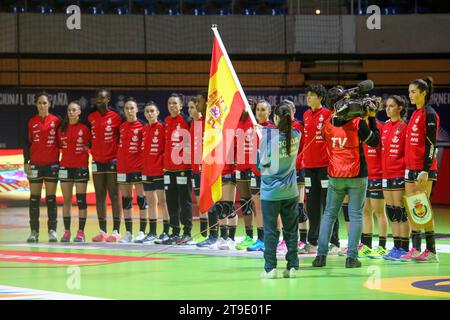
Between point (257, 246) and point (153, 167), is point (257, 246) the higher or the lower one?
the lower one

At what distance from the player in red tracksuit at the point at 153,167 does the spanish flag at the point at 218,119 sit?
284cm

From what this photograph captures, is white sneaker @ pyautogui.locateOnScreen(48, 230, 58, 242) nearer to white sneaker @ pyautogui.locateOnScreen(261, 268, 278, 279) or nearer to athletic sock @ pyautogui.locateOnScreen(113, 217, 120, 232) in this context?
athletic sock @ pyautogui.locateOnScreen(113, 217, 120, 232)

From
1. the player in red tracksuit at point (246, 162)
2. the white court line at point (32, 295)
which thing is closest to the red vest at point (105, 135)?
the player in red tracksuit at point (246, 162)

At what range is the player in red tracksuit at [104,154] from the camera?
47.3ft

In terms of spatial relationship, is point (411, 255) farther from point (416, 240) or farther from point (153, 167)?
point (153, 167)

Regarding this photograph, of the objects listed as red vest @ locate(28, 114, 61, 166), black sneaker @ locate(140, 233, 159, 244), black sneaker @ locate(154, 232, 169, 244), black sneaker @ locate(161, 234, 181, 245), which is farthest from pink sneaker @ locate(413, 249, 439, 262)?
red vest @ locate(28, 114, 61, 166)

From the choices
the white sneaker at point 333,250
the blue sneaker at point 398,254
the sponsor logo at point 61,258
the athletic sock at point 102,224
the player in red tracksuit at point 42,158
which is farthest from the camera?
the player in red tracksuit at point 42,158

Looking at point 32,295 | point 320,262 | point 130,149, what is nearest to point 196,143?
point 130,149

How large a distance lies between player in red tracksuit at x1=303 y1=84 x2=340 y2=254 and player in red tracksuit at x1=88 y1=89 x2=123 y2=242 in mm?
3345

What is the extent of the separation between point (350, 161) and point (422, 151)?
3.86 feet

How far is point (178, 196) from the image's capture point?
45.8ft

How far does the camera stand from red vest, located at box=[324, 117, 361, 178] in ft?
35.7

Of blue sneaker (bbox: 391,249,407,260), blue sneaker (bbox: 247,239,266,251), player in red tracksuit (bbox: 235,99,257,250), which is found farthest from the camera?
player in red tracksuit (bbox: 235,99,257,250)

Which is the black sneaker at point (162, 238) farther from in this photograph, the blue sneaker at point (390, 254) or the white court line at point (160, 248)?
the blue sneaker at point (390, 254)
